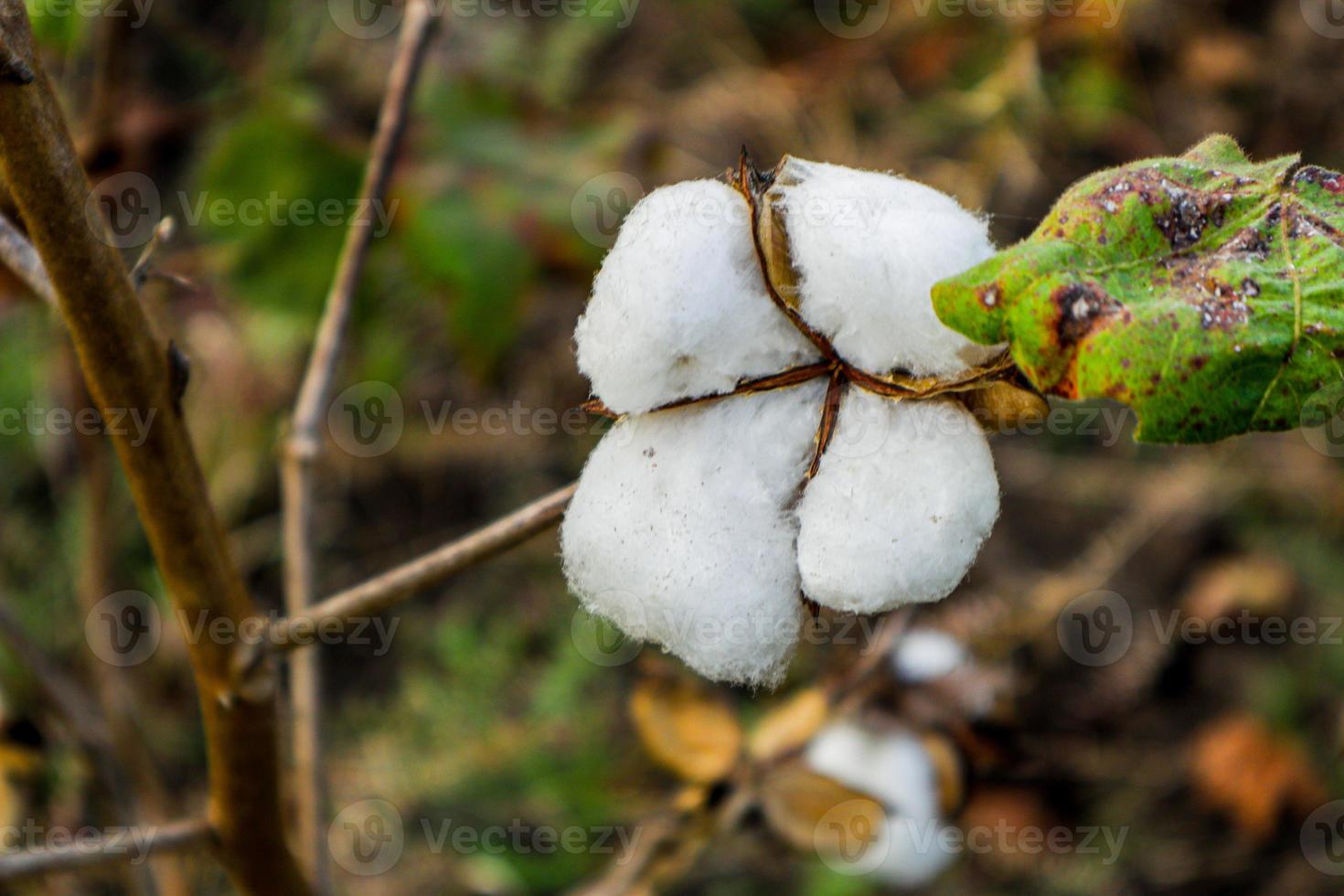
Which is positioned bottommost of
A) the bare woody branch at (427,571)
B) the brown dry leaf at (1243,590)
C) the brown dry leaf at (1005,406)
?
the brown dry leaf at (1243,590)

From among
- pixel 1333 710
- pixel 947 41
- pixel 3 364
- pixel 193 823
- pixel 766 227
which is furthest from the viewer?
pixel 947 41

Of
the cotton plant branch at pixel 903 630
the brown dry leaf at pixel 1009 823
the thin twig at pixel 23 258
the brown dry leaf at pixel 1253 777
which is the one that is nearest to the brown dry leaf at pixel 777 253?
the thin twig at pixel 23 258

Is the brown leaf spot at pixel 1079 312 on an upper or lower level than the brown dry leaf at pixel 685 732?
upper

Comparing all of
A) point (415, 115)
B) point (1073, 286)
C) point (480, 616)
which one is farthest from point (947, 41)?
point (1073, 286)

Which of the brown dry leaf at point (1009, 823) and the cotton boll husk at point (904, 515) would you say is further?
the brown dry leaf at point (1009, 823)

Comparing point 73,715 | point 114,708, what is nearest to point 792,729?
point 73,715

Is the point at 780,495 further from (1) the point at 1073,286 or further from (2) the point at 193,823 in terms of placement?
(2) the point at 193,823

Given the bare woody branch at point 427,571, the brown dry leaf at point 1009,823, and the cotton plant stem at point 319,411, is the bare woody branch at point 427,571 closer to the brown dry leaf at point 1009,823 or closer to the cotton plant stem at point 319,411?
the cotton plant stem at point 319,411
